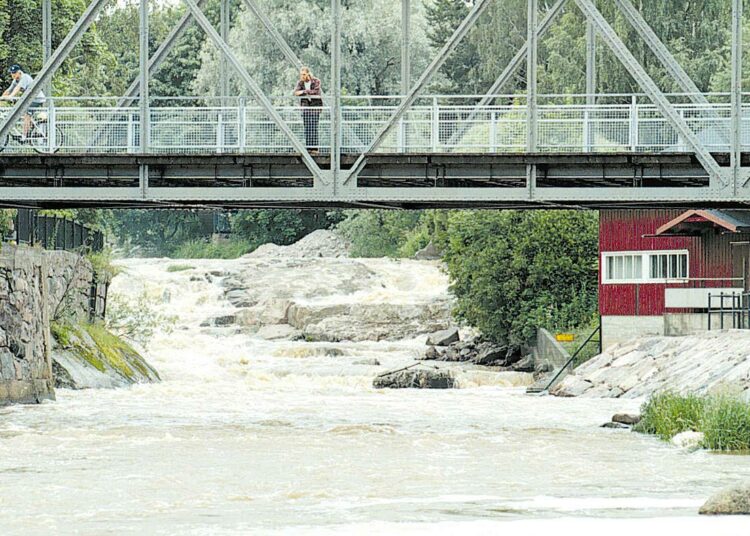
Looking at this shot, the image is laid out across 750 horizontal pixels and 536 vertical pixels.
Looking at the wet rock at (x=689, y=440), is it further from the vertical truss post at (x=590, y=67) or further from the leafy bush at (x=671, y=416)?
the vertical truss post at (x=590, y=67)

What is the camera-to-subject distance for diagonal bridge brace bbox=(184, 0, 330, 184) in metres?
32.4

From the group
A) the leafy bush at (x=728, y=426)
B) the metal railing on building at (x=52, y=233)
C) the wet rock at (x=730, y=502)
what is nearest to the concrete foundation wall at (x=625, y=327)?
the metal railing on building at (x=52, y=233)

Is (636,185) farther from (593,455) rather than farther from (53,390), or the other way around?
(53,390)

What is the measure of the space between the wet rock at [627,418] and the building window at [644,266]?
1703cm

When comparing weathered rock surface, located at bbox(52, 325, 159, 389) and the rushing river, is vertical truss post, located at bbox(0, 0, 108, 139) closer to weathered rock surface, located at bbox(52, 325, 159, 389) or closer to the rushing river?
the rushing river

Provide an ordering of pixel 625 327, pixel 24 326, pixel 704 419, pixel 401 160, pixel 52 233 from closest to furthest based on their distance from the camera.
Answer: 1. pixel 704 419
2. pixel 401 160
3. pixel 24 326
4. pixel 52 233
5. pixel 625 327

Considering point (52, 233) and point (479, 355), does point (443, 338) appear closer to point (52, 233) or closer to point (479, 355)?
point (479, 355)

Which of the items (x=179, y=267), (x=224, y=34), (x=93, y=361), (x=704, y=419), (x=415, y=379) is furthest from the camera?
(x=179, y=267)

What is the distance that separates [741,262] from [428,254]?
28.8 m

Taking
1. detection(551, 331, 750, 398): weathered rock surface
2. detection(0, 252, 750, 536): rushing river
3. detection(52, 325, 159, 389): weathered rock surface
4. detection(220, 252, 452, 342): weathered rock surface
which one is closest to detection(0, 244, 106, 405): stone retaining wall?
detection(0, 252, 750, 536): rushing river

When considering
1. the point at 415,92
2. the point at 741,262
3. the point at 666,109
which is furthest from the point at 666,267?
the point at 415,92

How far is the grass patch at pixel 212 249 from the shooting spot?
91750 mm

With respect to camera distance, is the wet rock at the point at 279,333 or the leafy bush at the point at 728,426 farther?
the wet rock at the point at 279,333

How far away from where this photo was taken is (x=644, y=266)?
50656 millimetres
